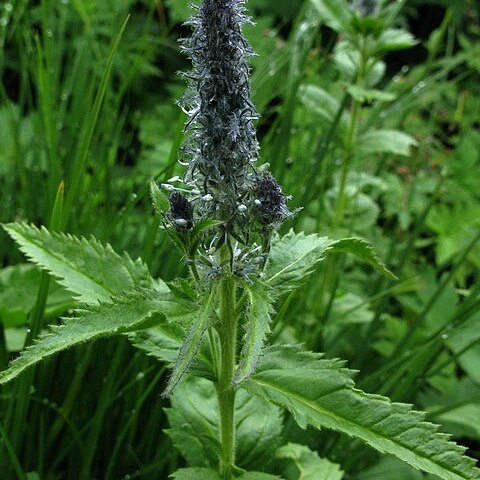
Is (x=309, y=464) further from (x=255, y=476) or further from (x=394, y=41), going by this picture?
(x=394, y=41)

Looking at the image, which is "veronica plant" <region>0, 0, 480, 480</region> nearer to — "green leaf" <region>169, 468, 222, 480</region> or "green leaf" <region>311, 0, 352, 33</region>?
"green leaf" <region>169, 468, 222, 480</region>

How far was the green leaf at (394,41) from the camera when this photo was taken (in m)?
2.16

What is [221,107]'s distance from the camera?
3.26ft

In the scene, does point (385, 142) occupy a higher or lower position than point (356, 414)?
higher

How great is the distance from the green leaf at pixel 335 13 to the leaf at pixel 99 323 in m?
1.42

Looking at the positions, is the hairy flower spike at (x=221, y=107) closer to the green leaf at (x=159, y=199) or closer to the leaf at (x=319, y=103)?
the green leaf at (x=159, y=199)

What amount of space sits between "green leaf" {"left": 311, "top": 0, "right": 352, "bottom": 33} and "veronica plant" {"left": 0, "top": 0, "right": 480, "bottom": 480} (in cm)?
120

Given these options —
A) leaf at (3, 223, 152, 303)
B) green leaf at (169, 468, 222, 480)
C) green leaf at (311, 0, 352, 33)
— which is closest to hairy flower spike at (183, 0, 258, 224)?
leaf at (3, 223, 152, 303)

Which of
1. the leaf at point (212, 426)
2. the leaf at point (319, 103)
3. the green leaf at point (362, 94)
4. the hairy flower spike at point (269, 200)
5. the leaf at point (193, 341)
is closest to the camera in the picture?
the leaf at point (193, 341)

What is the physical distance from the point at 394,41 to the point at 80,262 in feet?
4.59

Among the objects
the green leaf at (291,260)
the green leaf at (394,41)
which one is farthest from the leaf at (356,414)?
the green leaf at (394,41)

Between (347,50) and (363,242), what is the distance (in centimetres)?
139

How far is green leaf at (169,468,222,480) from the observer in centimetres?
119

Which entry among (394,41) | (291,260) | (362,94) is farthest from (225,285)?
(394,41)
